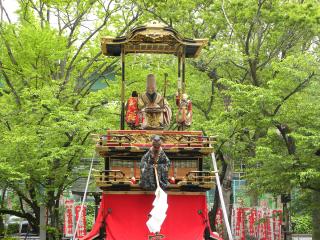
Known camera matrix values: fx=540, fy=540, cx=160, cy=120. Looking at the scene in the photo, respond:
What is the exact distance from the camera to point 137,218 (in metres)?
11.5

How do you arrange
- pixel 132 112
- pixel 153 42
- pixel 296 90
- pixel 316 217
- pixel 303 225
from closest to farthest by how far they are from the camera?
1. pixel 132 112
2. pixel 153 42
3. pixel 296 90
4. pixel 316 217
5. pixel 303 225

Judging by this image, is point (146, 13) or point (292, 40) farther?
point (146, 13)

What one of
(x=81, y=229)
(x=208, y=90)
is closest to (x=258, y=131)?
(x=208, y=90)

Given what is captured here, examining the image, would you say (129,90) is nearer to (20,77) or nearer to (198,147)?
(20,77)

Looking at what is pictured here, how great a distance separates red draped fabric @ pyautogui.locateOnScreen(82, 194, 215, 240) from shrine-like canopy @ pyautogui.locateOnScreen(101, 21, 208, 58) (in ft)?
12.7

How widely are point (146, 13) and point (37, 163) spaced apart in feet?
25.1

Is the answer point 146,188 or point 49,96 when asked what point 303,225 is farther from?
point 146,188

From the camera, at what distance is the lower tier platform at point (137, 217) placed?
11453 mm

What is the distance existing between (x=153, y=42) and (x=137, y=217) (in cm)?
465

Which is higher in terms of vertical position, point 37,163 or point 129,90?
point 129,90

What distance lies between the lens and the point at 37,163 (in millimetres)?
17703

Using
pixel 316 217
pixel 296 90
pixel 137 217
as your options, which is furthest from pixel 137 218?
pixel 316 217


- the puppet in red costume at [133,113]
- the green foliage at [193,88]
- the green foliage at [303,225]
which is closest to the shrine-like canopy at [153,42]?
the puppet in red costume at [133,113]

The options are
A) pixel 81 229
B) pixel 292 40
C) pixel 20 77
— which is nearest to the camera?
pixel 292 40
